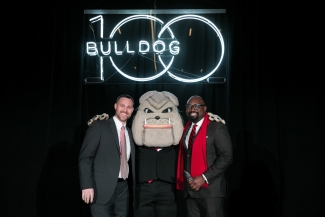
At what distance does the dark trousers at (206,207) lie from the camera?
112 inches

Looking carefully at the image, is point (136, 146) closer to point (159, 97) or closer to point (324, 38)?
point (159, 97)

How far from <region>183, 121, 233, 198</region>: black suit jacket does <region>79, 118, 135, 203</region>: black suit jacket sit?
0.66 meters

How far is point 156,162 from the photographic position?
3021mm

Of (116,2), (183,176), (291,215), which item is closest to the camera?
(183,176)

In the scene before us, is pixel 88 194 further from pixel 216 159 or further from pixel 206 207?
pixel 216 159

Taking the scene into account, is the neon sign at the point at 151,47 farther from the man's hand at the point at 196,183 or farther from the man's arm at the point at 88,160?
the man's hand at the point at 196,183

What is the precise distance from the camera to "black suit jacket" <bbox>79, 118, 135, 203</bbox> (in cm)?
277

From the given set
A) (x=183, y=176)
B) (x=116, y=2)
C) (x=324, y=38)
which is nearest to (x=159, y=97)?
(x=183, y=176)

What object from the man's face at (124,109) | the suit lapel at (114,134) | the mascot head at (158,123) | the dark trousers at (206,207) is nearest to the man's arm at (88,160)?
the suit lapel at (114,134)

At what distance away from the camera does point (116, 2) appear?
4.09 meters

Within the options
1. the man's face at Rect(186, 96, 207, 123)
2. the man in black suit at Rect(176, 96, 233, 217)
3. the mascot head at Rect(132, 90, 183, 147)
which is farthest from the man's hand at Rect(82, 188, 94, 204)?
the man's face at Rect(186, 96, 207, 123)

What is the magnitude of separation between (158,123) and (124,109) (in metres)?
0.34

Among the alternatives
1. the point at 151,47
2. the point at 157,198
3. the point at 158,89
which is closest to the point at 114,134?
the point at 157,198

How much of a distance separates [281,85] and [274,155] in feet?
2.79
